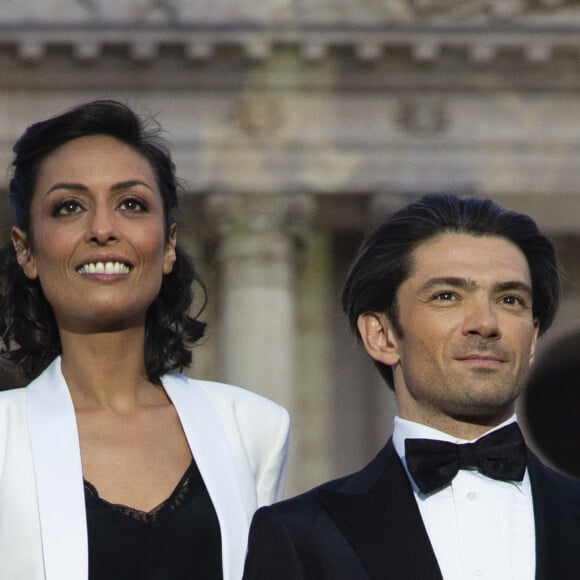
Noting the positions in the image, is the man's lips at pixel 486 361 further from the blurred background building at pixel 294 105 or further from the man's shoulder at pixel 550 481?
the blurred background building at pixel 294 105

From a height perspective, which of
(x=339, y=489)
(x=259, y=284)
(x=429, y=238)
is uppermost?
(x=259, y=284)

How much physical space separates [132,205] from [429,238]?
26.9 inches

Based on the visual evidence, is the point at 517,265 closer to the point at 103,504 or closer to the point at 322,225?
the point at 103,504

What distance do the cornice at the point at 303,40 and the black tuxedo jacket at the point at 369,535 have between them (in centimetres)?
1726

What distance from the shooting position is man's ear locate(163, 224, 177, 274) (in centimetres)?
465

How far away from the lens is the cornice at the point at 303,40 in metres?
21.1

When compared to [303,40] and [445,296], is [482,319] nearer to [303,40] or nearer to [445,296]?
[445,296]

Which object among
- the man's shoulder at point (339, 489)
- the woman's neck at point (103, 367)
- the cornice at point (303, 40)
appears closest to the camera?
the man's shoulder at point (339, 489)

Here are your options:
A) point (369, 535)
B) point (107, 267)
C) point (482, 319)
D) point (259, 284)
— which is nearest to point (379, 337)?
point (482, 319)

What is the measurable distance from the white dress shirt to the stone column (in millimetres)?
17685

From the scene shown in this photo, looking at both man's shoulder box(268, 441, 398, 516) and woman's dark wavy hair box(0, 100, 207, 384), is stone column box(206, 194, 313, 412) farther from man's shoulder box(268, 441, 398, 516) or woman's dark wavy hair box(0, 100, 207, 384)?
man's shoulder box(268, 441, 398, 516)

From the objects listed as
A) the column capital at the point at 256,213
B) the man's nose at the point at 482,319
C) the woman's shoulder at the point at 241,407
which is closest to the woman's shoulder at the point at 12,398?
the woman's shoulder at the point at 241,407

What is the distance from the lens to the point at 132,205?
455cm

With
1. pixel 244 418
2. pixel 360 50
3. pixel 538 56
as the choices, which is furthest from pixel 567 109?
pixel 244 418
